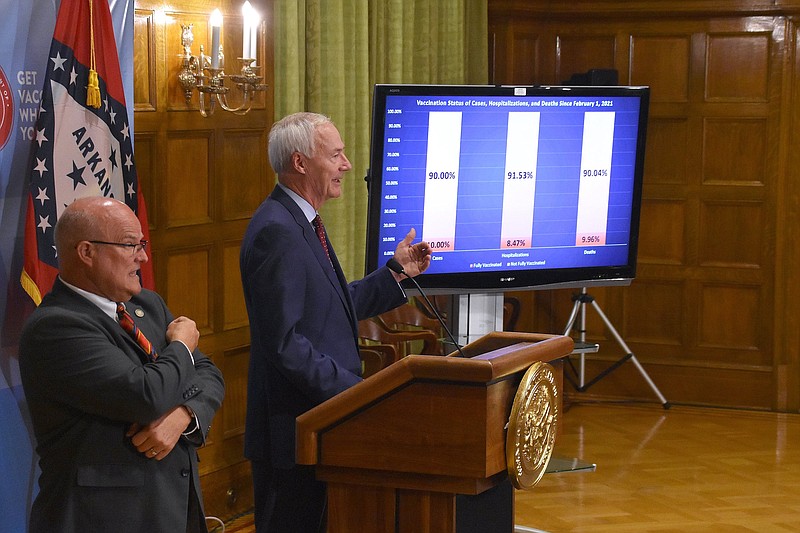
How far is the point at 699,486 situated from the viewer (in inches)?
233

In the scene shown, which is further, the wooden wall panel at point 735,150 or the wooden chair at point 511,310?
the wooden wall panel at point 735,150

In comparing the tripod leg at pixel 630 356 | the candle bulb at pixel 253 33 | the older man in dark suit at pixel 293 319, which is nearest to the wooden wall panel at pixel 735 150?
the tripod leg at pixel 630 356

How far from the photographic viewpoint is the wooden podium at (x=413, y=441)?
8.23ft

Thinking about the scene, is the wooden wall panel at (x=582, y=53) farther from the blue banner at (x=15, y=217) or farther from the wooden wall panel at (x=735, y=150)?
the blue banner at (x=15, y=217)

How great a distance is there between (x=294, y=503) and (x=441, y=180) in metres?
1.77

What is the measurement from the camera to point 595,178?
5047mm

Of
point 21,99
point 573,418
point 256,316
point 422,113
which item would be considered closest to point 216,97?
point 422,113

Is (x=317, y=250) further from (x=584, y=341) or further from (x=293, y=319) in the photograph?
(x=584, y=341)

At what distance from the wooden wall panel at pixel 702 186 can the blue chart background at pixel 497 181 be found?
8.59 ft

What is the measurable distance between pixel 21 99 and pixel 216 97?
4.65 ft

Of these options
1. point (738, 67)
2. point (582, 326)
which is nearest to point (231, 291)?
point (582, 326)

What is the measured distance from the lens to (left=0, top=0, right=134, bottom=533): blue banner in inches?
143

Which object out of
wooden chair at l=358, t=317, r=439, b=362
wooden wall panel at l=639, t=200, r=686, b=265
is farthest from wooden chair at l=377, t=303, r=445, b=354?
wooden wall panel at l=639, t=200, r=686, b=265

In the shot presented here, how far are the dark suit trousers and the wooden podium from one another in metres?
0.60
